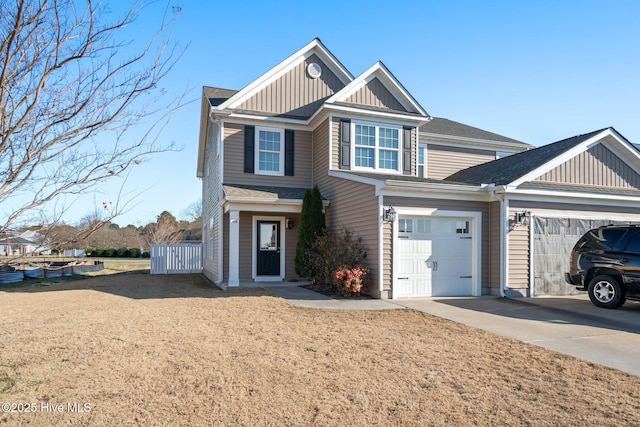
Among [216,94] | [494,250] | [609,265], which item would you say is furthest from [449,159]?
[216,94]

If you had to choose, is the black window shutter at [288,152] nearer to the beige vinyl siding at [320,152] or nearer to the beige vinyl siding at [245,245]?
the beige vinyl siding at [320,152]

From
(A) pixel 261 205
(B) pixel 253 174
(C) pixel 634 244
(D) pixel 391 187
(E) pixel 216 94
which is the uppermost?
(E) pixel 216 94

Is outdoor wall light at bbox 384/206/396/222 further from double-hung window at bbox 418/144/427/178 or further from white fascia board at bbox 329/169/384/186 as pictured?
double-hung window at bbox 418/144/427/178

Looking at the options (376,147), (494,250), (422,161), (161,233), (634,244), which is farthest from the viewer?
(161,233)

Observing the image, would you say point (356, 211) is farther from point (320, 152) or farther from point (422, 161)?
point (422, 161)

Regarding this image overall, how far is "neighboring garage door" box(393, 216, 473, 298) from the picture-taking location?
11133mm

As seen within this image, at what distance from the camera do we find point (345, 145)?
551 inches

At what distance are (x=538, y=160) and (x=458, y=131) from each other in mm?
6548

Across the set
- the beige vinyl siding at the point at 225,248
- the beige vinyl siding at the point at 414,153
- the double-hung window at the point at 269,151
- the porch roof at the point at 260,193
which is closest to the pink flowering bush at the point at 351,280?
the porch roof at the point at 260,193

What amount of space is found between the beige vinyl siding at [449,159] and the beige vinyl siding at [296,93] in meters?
5.06

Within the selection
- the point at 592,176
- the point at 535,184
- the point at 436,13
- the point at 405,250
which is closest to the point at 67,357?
the point at 405,250

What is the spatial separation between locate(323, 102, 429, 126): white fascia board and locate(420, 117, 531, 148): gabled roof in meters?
2.97

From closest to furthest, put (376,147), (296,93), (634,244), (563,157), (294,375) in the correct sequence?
(294,375), (634,244), (563,157), (376,147), (296,93)

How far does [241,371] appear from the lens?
203 inches
